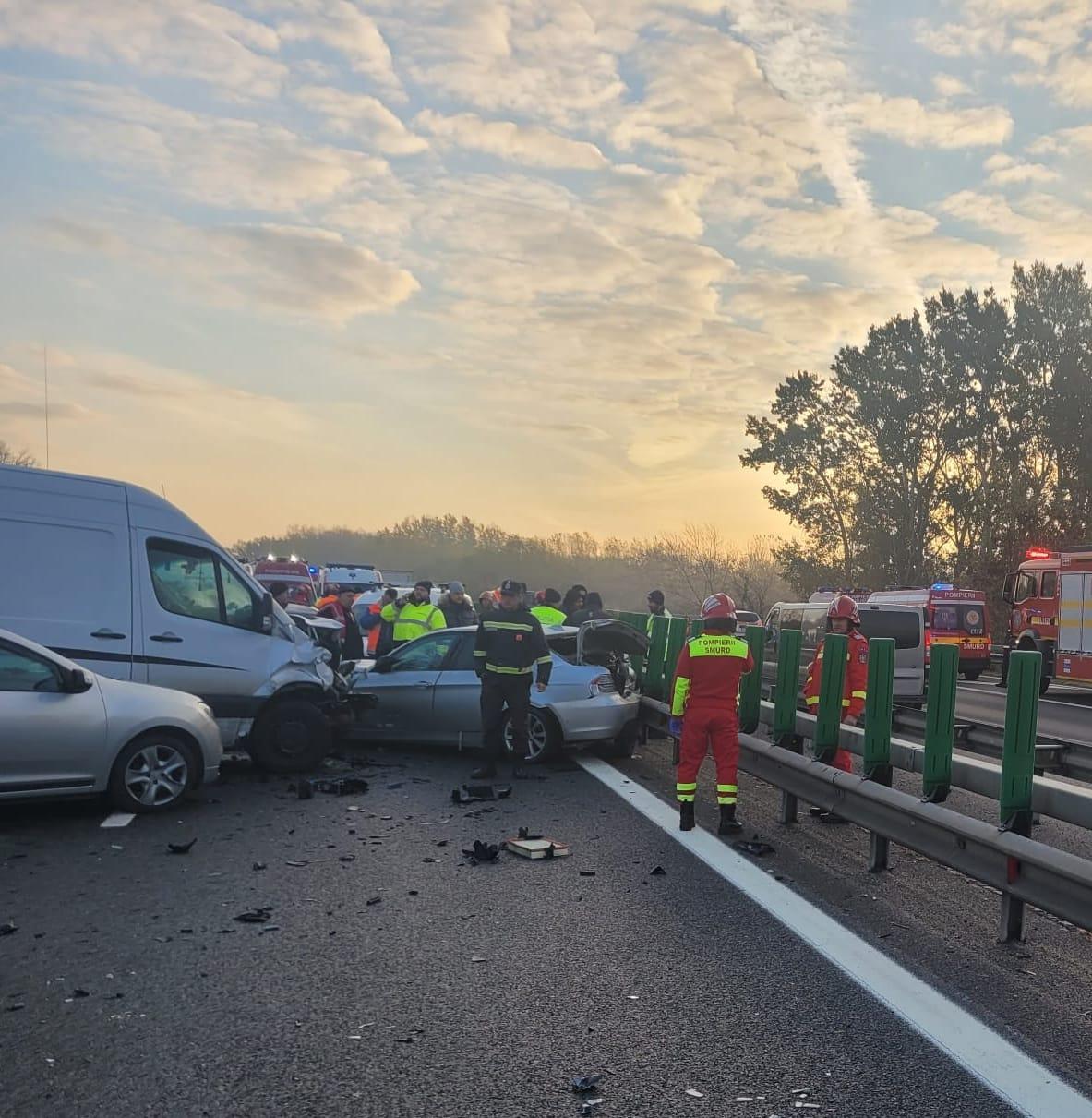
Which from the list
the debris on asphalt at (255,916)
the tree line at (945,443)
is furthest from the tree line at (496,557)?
the debris on asphalt at (255,916)

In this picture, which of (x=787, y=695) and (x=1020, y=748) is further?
(x=787, y=695)

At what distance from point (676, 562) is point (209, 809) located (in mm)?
49517

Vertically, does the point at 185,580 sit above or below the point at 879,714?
above

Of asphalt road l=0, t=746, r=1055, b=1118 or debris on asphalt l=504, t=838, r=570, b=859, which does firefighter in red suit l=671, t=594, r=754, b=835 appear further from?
debris on asphalt l=504, t=838, r=570, b=859

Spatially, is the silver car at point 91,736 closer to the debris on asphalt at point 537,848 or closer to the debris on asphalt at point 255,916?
the debris on asphalt at point 537,848

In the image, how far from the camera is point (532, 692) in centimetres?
1137

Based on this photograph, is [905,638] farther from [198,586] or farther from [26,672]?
[26,672]

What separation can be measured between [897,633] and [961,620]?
25.9ft

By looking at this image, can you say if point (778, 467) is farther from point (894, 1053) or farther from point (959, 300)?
point (894, 1053)

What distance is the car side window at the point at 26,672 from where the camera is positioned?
26.1 feet

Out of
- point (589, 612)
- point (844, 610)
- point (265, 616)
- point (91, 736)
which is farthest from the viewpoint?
point (589, 612)

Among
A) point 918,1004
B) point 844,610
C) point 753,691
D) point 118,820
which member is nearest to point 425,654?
point 753,691

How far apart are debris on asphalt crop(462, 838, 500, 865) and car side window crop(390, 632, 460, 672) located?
4.65 metres

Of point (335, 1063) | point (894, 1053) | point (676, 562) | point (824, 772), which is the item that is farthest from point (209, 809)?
point (676, 562)
